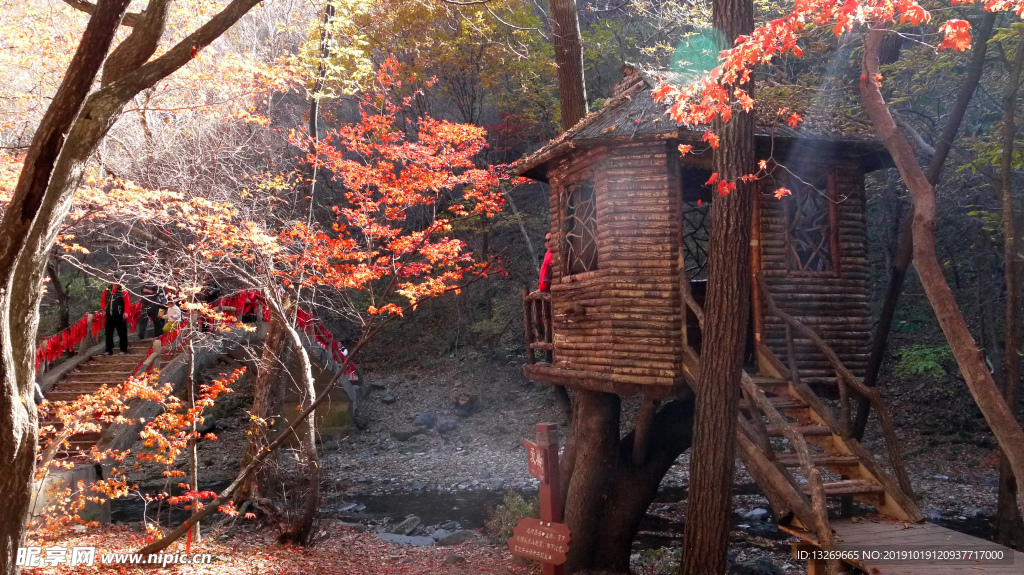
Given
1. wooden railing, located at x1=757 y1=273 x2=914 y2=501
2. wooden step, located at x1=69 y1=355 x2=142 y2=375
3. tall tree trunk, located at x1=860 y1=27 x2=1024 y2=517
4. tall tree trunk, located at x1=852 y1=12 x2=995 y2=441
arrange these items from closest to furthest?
tall tree trunk, located at x1=860 y1=27 x2=1024 y2=517, wooden railing, located at x1=757 y1=273 x2=914 y2=501, tall tree trunk, located at x1=852 y1=12 x2=995 y2=441, wooden step, located at x1=69 y1=355 x2=142 y2=375

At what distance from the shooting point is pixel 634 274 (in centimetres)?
877

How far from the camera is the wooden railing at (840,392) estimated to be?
6.91 metres

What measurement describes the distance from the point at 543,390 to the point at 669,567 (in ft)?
37.0

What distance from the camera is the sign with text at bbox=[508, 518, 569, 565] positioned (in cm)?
635

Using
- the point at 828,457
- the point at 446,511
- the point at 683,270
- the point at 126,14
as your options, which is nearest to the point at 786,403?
the point at 828,457

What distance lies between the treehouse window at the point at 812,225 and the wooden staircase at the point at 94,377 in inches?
459

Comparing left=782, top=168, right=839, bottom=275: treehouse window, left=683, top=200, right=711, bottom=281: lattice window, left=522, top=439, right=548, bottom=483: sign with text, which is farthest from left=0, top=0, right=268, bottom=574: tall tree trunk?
left=782, top=168, right=839, bottom=275: treehouse window

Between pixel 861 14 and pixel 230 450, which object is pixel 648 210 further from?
pixel 230 450

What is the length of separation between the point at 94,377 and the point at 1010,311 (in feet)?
52.3

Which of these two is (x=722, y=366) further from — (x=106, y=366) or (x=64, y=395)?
(x=106, y=366)

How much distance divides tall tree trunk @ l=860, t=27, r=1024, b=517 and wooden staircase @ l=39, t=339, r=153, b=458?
12489mm

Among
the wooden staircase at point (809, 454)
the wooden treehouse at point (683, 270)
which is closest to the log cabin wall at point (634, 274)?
the wooden treehouse at point (683, 270)

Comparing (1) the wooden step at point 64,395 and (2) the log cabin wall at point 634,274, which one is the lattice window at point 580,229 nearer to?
(2) the log cabin wall at point 634,274

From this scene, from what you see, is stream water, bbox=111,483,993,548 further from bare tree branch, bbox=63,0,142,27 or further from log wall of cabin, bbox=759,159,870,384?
bare tree branch, bbox=63,0,142,27
